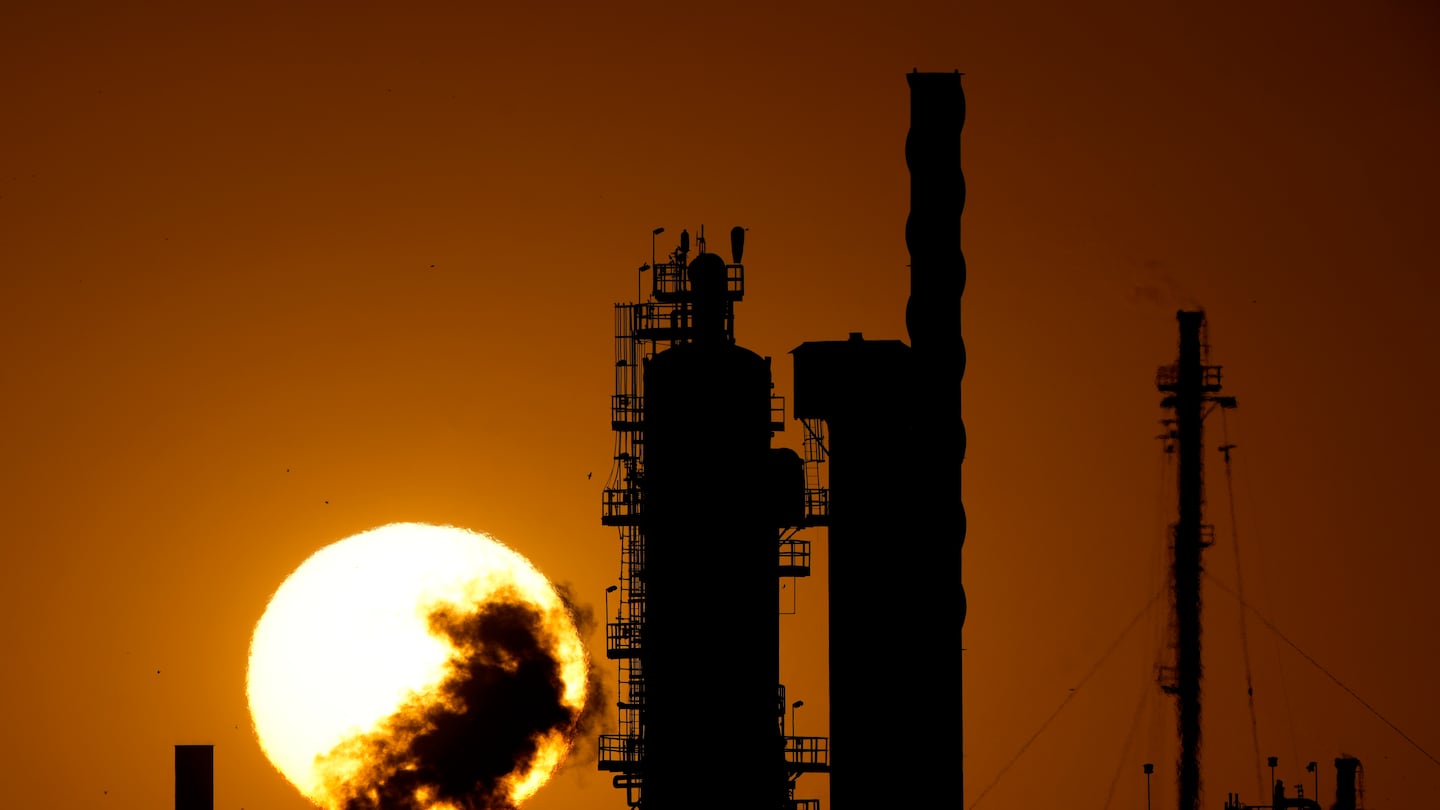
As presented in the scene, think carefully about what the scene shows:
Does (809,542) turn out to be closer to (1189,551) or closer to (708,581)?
(708,581)

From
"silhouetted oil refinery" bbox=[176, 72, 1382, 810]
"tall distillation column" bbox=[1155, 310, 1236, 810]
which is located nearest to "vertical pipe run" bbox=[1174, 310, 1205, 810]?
"tall distillation column" bbox=[1155, 310, 1236, 810]

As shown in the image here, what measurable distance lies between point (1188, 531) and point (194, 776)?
24744mm

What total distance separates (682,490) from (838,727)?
16.4 ft

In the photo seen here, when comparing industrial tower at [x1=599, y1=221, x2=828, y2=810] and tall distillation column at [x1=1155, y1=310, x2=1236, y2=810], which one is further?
tall distillation column at [x1=1155, y1=310, x2=1236, y2=810]

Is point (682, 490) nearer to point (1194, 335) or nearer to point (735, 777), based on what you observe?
point (735, 777)

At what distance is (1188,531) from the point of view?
222 ft

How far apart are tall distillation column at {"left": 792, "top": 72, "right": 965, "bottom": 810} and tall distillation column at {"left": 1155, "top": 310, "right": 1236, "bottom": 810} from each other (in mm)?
21288

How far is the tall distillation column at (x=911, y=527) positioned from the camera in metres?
45.8

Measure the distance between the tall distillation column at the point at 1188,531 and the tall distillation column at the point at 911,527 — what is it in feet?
69.8

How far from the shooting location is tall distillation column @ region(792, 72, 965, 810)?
45812mm

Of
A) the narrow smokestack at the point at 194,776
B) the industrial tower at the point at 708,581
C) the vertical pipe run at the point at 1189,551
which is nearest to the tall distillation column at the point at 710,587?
the industrial tower at the point at 708,581

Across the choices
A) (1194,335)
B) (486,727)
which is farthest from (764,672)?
(1194,335)

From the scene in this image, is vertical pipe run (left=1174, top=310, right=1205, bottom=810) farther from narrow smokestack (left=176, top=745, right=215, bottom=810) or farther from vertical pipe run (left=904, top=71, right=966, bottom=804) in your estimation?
narrow smokestack (left=176, top=745, right=215, bottom=810)

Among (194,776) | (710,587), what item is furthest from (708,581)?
(194,776)
